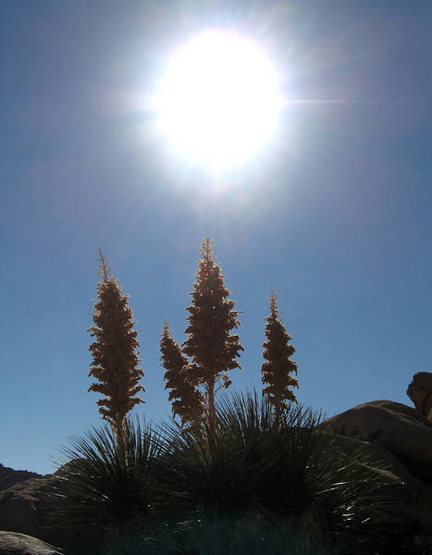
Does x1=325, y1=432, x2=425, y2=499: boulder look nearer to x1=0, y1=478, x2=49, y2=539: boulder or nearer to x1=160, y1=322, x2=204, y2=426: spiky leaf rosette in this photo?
x1=0, y1=478, x2=49, y2=539: boulder

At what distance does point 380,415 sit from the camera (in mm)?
15938

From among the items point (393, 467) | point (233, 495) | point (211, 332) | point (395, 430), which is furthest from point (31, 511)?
point (211, 332)

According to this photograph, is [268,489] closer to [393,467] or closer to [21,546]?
[21,546]

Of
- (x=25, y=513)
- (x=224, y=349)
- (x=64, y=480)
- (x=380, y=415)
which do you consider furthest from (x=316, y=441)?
(x=224, y=349)

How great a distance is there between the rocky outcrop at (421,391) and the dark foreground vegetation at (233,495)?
2068 cm

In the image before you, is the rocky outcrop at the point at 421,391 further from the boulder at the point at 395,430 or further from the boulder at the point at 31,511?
the boulder at the point at 31,511

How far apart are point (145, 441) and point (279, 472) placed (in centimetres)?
285

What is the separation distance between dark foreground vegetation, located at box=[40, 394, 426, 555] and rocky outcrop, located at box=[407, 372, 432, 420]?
2068 centimetres

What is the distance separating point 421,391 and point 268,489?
957 inches

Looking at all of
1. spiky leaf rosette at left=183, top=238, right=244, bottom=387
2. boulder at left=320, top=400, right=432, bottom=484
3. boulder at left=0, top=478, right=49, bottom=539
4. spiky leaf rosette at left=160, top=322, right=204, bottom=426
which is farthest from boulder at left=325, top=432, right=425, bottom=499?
spiky leaf rosette at left=160, top=322, right=204, bottom=426

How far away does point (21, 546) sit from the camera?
695 centimetres

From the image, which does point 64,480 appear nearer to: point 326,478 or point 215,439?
point 215,439

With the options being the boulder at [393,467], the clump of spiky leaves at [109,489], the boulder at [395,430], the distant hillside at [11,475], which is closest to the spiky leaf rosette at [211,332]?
the boulder at [395,430]

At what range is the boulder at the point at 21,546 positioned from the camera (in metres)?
6.80
